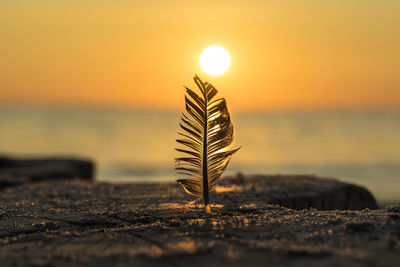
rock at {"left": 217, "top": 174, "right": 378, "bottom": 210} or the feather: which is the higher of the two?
the feather

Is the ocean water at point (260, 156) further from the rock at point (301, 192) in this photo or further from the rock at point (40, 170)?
the rock at point (301, 192)

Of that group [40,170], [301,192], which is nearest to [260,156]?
[40,170]

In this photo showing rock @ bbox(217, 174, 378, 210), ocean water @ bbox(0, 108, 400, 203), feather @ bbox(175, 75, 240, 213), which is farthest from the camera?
ocean water @ bbox(0, 108, 400, 203)

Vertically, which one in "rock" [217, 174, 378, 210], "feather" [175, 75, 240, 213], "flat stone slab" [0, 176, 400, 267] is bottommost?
"flat stone slab" [0, 176, 400, 267]

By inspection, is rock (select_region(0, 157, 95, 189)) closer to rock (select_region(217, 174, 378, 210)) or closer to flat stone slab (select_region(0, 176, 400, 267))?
flat stone slab (select_region(0, 176, 400, 267))

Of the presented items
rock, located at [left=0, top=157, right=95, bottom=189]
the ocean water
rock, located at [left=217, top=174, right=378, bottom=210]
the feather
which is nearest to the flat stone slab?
the feather

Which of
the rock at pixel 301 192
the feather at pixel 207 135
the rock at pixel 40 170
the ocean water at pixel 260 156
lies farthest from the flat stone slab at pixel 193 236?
the ocean water at pixel 260 156

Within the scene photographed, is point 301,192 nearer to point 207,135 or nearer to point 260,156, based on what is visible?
point 207,135

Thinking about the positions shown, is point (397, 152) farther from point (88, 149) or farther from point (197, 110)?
point (197, 110)
